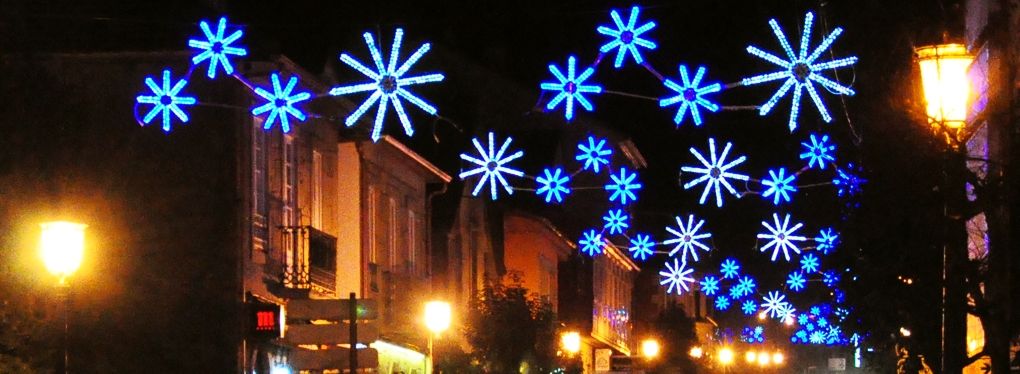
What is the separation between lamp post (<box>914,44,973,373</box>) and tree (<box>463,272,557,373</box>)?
2374 centimetres

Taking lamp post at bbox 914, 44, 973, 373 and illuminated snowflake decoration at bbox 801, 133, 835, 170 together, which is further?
illuminated snowflake decoration at bbox 801, 133, 835, 170

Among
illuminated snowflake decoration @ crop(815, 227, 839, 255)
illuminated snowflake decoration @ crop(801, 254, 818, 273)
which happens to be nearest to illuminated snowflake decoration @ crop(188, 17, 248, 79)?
illuminated snowflake decoration @ crop(815, 227, 839, 255)

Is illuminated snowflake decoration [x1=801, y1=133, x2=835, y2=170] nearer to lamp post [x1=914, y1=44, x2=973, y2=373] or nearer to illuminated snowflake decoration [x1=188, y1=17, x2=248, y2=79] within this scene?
lamp post [x1=914, y1=44, x2=973, y2=373]

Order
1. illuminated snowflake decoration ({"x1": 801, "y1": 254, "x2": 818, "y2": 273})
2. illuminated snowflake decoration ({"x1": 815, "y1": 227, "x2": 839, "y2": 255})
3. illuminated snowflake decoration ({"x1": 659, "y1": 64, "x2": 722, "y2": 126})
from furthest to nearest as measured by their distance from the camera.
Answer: illuminated snowflake decoration ({"x1": 801, "y1": 254, "x2": 818, "y2": 273}) → illuminated snowflake decoration ({"x1": 815, "y1": 227, "x2": 839, "y2": 255}) → illuminated snowflake decoration ({"x1": 659, "y1": 64, "x2": 722, "y2": 126})

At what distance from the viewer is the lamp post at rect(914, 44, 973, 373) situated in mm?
11586

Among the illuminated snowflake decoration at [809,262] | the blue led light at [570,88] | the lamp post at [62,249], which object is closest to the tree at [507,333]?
the illuminated snowflake decoration at [809,262]

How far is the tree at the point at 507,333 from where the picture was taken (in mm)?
35719

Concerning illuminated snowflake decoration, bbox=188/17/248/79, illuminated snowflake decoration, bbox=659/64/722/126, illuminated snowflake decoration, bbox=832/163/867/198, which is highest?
illuminated snowflake decoration, bbox=188/17/248/79

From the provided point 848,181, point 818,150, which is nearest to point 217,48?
point 848,181

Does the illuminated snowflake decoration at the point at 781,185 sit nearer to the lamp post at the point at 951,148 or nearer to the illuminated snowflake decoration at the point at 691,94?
the illuminated snowflake decoration at the point at 691,94

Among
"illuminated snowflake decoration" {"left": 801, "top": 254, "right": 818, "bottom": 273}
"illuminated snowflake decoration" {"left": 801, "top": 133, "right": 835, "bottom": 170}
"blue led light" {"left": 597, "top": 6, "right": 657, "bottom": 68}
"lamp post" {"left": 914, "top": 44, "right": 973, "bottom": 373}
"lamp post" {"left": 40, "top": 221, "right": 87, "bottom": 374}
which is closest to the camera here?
"lamp post" {"left": 914, "top": 44, "right": 973, "bottom": 373}

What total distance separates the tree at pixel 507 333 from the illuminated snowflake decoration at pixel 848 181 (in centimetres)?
2012

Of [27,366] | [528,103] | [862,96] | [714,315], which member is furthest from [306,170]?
[714,315]

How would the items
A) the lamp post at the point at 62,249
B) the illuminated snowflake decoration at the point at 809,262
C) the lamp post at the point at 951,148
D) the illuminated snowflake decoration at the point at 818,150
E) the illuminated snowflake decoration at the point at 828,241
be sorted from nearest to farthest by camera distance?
the lamp post at the point at 951,148
the lamp post at the point at 62,249
the illuminated snowflake decoration at the point at 828,241
the illuminated snowflake decoration at the point at 818,150
the illuminated snowflake decoration at the point at 809,262
